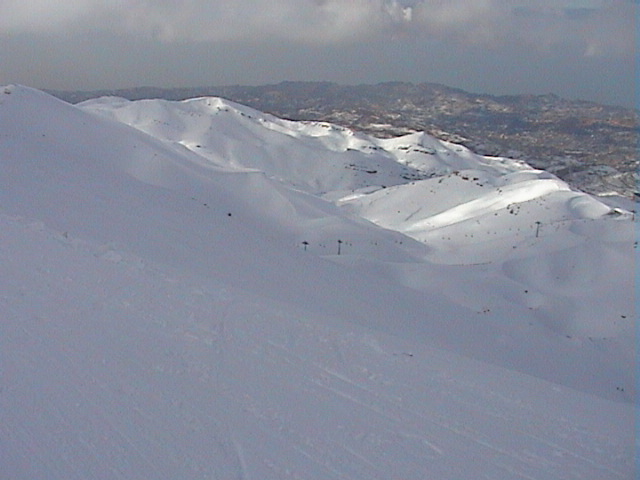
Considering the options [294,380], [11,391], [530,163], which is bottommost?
[530,163]

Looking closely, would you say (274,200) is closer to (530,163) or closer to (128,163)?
(128,163)

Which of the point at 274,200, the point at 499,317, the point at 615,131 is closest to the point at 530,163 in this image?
the point at 615,131

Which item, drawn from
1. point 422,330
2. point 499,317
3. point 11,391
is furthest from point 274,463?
point 499,317

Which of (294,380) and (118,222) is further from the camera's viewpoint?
(118,222)

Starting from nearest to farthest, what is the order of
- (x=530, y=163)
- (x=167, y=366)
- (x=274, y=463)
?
(x=274, y=463)
(x=167, y=366)
(x=530, y=163)

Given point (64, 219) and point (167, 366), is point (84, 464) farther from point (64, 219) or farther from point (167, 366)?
point (64, 219)

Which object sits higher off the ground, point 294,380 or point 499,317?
point 294,380

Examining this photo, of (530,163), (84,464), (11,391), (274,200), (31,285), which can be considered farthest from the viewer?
(530,163)
